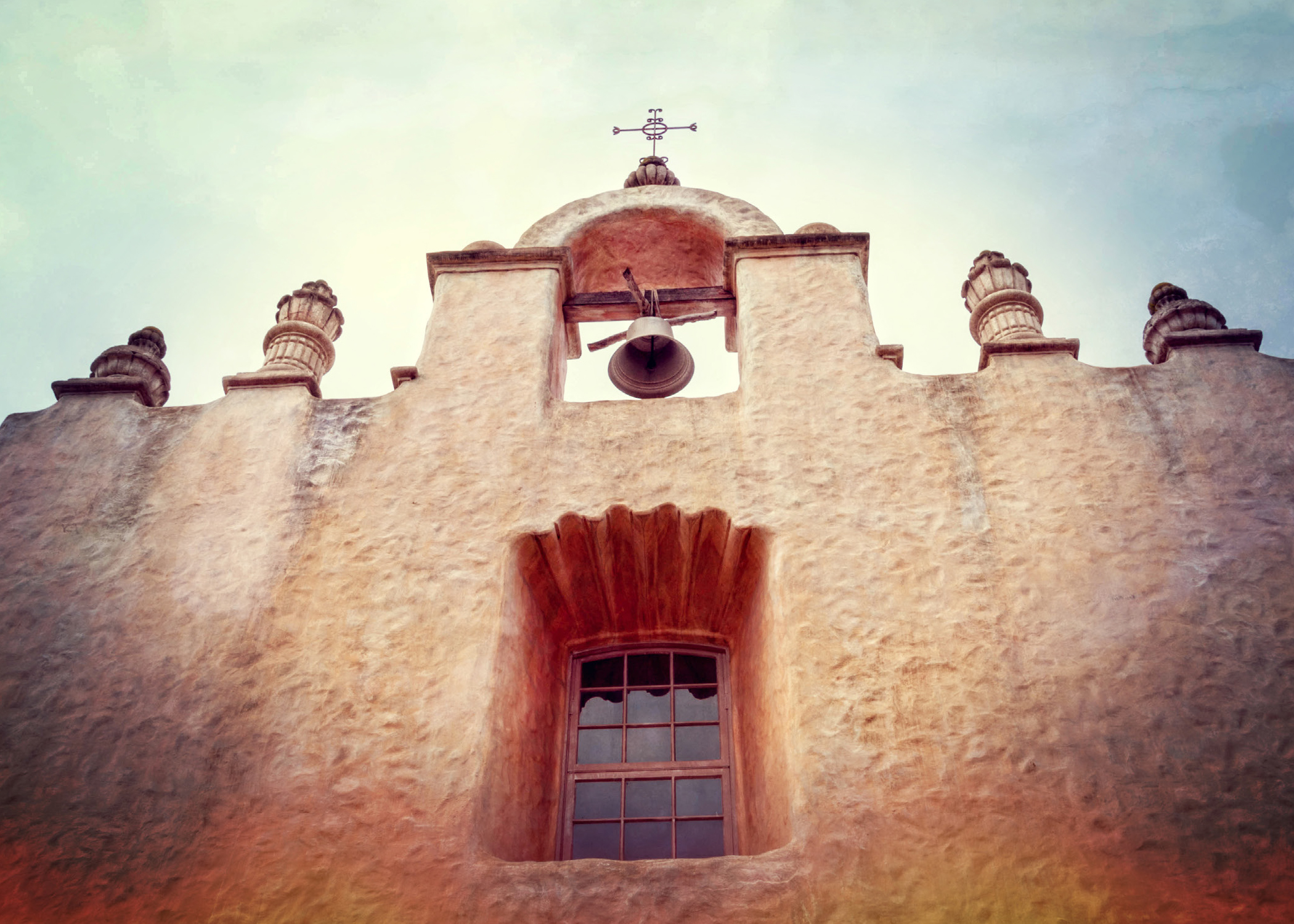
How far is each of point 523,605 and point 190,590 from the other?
1.83m

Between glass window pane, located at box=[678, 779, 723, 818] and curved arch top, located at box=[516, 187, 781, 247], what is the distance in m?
4.21

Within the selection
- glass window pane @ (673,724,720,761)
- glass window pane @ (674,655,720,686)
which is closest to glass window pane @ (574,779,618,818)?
glass window pane @ (673,724,720,761)

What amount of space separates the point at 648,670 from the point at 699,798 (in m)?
0.93

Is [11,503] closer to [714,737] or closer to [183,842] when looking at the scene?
[183,842]

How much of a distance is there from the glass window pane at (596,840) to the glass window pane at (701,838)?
0.08 meters

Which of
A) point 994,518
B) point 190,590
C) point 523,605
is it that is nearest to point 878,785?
point 994,518

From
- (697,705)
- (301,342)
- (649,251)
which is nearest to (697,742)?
(697,705)

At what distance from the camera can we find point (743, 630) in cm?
618

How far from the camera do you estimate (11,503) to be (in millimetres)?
6176

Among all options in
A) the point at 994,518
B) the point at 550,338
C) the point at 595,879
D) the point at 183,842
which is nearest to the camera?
the point at 595,879

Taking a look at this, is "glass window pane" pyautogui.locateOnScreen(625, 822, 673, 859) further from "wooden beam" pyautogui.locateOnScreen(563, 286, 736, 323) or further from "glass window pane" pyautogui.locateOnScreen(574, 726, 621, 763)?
"wooden beam" pyautogui.locateOnScreen(563, 286, 736, 323)

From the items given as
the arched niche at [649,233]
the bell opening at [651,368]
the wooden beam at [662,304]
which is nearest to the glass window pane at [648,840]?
the bell opening at [651,368]

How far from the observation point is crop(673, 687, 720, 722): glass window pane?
6.02m

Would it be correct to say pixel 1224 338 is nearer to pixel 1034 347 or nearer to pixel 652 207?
pixel 1034 347
